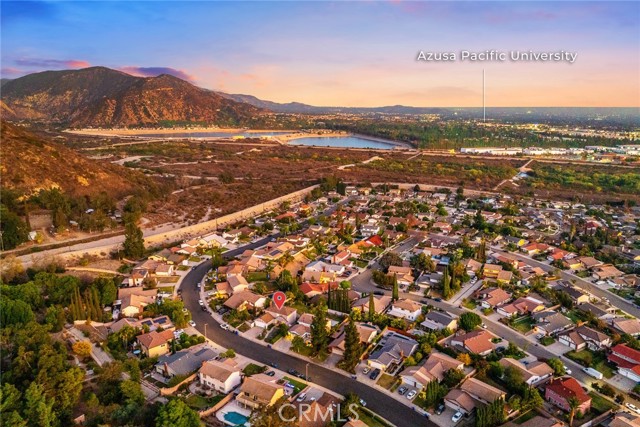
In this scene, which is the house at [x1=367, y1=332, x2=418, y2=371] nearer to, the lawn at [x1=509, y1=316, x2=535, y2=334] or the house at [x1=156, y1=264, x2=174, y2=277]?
the lawn at [x1=509, y1=316, x2=535, y2=334]

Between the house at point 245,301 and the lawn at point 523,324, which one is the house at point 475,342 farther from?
the house at point 245,301

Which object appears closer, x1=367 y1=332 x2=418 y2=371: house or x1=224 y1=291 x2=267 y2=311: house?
x1=367 y1=332 x2=418 y2=371: house

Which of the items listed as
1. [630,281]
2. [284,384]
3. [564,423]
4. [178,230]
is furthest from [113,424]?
[630,281]

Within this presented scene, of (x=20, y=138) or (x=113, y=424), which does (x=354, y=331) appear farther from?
(x=20, y=138)

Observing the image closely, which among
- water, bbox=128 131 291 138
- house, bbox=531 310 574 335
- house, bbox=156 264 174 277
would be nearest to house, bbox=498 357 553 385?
house, bbox=531 310 574 335

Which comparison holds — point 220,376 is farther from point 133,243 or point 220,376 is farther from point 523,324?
point 133,243

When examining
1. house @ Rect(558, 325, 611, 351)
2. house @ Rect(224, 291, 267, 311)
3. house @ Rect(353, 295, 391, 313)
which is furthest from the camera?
house @ Rect(224, 291, 267, 311)
